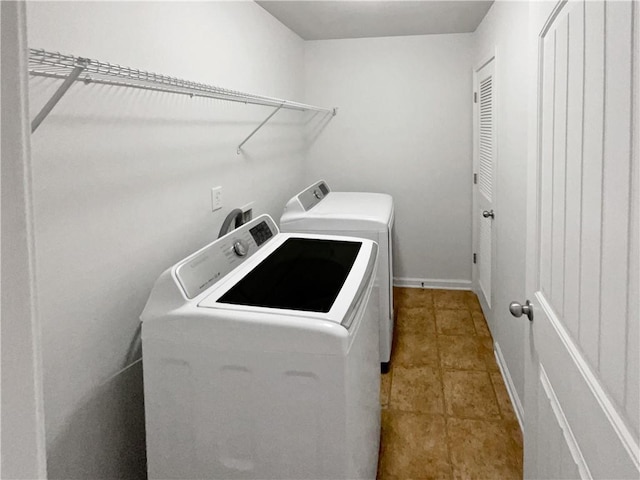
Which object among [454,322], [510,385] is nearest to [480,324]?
[454,322]

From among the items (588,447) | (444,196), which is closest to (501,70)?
(444,196)

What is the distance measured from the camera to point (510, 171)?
2668 millimetres

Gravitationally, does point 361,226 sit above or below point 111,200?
below

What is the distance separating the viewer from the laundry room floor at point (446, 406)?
2.13m

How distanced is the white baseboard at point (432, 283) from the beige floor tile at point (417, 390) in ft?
5.06

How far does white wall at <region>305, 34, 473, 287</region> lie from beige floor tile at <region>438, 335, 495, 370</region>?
111cm

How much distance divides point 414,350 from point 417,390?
502 millimetres

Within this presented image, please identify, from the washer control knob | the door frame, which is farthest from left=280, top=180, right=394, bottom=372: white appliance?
the washer control knob

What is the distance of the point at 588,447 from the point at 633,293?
37cm

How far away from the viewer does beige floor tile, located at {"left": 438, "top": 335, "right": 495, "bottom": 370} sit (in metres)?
3.02

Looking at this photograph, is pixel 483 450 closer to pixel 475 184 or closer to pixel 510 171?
pixel 510 171

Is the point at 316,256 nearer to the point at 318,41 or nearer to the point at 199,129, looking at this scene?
the point at 199,129

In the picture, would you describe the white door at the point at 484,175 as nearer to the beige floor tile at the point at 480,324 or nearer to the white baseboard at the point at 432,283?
the beige floor tile at the point at 480,324

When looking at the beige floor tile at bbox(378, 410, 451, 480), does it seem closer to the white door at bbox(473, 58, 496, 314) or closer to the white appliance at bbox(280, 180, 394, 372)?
the white appliance at bbox(280, 180, 394, 372)
